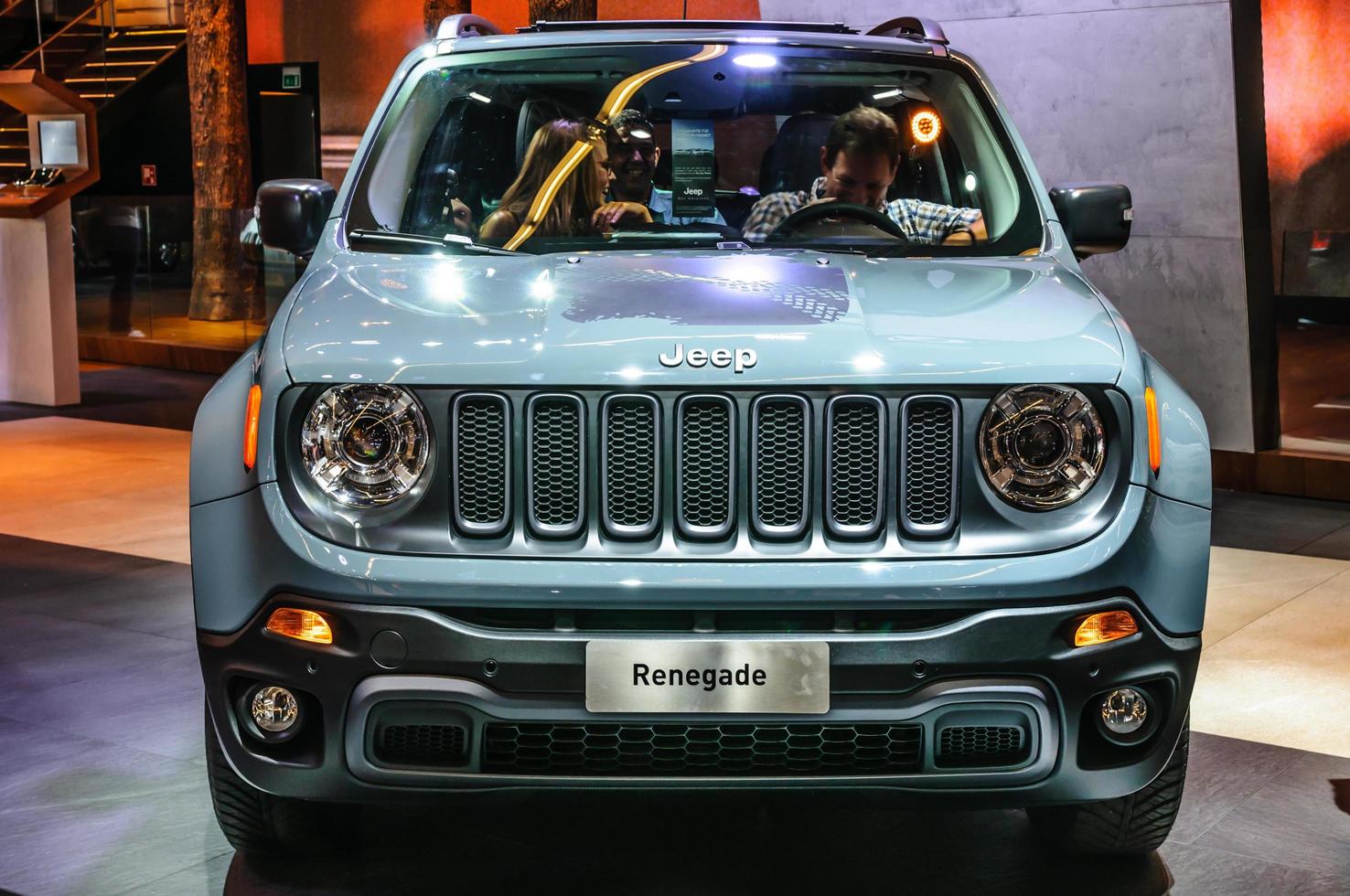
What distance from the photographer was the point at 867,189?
411 centimetres

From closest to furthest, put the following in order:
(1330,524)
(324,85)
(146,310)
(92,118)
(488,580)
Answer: (488,580)
(1330,524)
(92,118)
(146,310)
(324,85)

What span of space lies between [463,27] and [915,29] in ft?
3.99

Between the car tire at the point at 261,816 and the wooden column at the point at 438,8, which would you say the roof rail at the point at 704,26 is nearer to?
the car tire at the point at 261,816

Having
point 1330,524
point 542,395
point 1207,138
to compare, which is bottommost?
point 1330,524

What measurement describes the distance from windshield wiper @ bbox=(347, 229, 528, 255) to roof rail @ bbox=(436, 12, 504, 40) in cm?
79

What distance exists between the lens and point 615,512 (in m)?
3.01

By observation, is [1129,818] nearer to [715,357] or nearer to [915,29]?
[715,357]

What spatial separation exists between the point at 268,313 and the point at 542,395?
1093 centimetres

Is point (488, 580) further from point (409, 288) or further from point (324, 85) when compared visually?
point (324, 85)

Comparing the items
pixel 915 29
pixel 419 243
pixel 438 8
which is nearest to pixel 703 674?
pixel 419 243

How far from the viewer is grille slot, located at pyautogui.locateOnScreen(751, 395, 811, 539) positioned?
300 centimetres

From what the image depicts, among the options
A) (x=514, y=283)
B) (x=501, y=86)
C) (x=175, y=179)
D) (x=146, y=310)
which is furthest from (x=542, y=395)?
(x=175, y=179)

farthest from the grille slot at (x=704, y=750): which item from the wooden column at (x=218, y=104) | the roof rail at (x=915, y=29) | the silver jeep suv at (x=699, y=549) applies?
the wooden column at (x=218, y=104)

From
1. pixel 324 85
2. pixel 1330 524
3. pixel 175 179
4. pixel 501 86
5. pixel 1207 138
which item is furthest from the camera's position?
pixel 175 179
